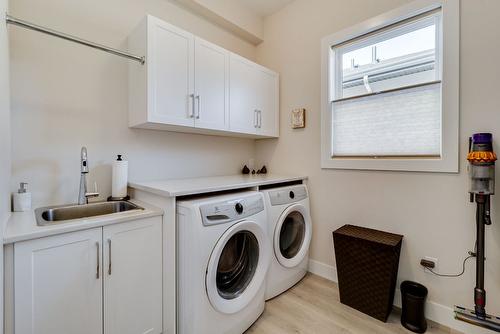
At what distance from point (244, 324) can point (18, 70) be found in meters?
2.16

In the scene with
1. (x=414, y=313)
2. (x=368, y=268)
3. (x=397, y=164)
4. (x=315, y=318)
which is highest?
(x=397, y=164)

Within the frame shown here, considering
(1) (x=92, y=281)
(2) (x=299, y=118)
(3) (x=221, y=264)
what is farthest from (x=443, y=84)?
(1) (x=92, y=281)

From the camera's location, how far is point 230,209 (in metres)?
1.45

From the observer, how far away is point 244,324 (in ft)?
5.00

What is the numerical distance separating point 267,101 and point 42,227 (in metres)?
2.11

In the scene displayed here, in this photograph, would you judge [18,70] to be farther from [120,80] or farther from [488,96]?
[488,96]

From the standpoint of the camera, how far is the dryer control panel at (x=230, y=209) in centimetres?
133

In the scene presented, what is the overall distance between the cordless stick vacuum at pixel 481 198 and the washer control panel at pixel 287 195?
1.17m

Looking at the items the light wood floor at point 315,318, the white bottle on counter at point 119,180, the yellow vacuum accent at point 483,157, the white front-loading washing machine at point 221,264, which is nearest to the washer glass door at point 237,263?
the white front-loading washing machine at point 221,264

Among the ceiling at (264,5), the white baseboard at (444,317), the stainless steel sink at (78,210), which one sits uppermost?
the ceiling at (264,5)

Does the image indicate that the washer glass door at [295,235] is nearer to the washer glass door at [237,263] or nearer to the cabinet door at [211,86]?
the washer glass door at [237,263]

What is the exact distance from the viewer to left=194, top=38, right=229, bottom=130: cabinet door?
6.25 feet

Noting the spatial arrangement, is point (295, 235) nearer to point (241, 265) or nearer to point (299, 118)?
point (241, 265)

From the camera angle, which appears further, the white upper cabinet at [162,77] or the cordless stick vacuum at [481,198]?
the white upper cabinet at [162,77]
